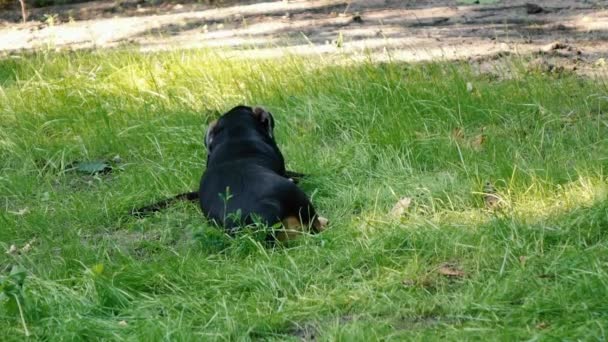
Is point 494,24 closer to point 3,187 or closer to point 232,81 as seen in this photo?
point 232,81

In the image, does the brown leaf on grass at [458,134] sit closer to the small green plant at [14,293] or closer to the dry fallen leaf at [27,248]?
the dry fallen leaf at [27,248]

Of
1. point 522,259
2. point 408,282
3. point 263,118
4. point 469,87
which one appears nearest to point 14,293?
point 408,282

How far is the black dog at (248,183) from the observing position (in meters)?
5.26

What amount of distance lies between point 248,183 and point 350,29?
4.96 meters

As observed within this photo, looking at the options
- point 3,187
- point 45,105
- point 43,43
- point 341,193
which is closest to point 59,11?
point 43,43

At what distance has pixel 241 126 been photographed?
6.33 metres

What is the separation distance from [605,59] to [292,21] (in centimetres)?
401

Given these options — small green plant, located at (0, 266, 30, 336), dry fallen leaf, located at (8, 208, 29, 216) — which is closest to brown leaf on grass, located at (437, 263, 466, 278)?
small green plant, located at (0, 266, 30, 336)

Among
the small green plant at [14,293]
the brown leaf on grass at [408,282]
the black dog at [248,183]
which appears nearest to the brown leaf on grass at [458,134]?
the black dog at [248,183]

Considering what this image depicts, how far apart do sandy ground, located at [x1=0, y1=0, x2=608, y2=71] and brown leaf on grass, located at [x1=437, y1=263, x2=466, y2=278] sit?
3510 millimetres

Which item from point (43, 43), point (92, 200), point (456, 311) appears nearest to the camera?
point (456, 311)

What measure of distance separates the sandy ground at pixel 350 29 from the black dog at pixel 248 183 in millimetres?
2320

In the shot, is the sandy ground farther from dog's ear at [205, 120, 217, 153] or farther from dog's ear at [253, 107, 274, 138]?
dog's ear at [205, 120, 217, 153]

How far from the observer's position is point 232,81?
26.7ft
